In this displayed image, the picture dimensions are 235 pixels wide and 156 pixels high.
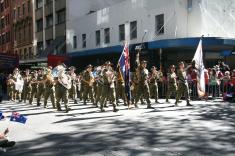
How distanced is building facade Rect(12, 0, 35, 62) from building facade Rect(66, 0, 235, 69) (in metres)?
17.8

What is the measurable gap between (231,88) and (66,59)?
730 inches

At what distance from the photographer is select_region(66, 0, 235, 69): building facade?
91.6 feet

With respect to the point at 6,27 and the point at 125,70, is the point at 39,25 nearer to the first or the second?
the point at 6,27

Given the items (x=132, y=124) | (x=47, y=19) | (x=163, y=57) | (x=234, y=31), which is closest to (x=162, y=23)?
(x=163, y=57)

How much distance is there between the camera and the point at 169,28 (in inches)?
1144

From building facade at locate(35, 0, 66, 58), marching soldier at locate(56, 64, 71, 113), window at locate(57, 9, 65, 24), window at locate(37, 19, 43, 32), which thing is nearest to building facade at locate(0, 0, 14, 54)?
window at locate(37, 19, 43, 32)

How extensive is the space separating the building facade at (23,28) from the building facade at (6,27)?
154cm

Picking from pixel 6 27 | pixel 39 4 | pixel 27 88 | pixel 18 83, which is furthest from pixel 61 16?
pixel 27 88

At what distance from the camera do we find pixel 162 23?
29.9 metres

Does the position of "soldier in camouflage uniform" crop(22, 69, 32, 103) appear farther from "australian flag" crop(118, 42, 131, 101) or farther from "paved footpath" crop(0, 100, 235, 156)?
"australian flag" crop(118, 42, 131, 101)

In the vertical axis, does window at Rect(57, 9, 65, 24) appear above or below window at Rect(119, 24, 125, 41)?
above

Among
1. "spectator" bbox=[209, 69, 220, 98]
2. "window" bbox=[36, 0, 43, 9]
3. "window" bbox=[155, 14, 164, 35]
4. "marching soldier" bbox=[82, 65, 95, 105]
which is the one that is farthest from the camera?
"window" bbox=[36, 0, 43, 9]

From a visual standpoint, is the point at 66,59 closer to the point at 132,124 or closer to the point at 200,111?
the point at 200,111

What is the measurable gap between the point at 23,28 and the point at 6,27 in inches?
373
